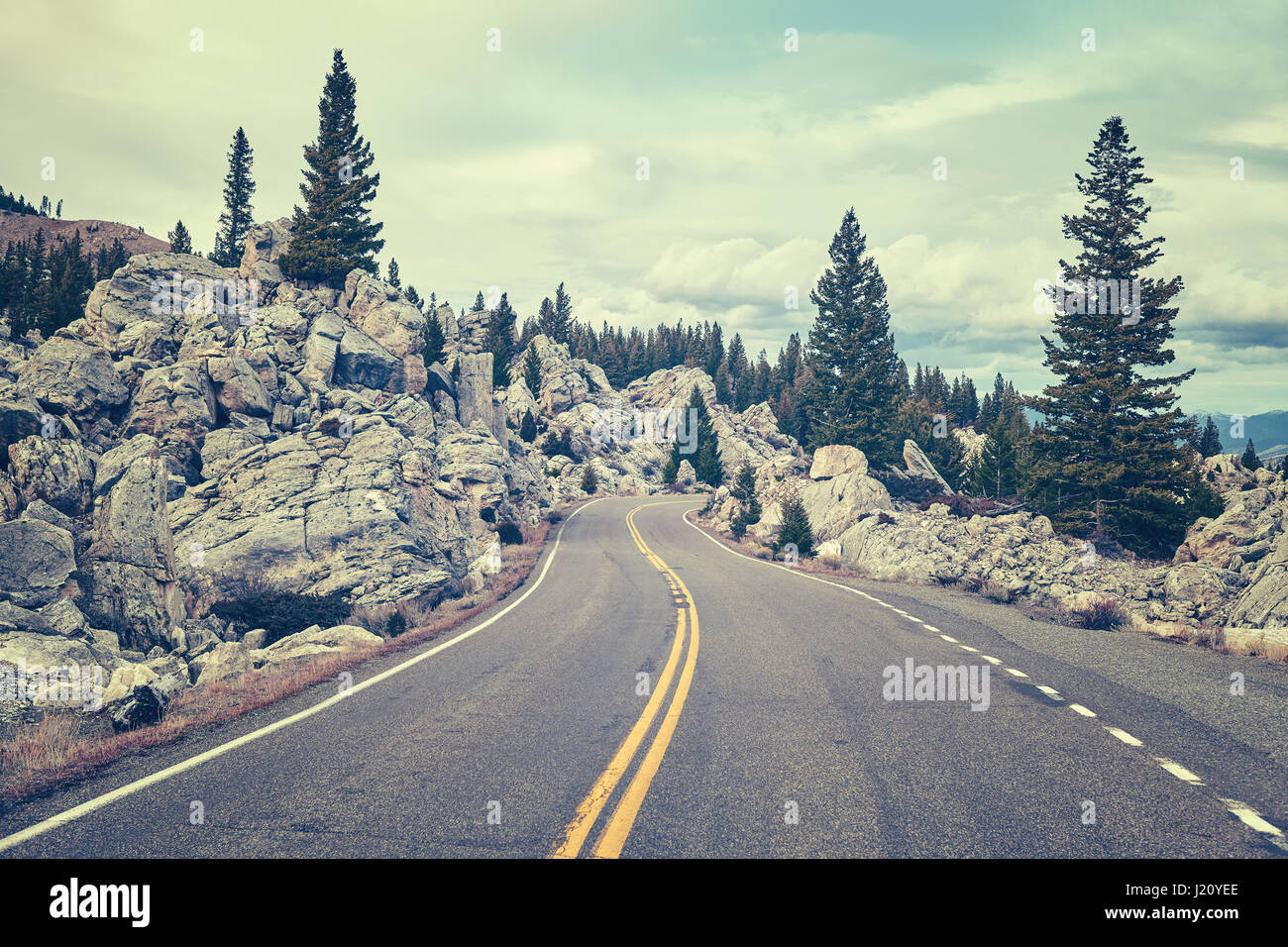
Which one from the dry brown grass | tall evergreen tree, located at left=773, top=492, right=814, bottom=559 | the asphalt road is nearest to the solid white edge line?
the asphalt road

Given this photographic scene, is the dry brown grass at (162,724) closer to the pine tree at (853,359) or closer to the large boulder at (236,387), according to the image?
the large boulder at (236,387)

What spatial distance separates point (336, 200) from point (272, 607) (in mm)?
35373

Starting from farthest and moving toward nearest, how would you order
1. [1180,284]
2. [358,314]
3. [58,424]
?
[358,314] → [1180,284] → [58,424]

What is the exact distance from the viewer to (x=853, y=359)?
160ft

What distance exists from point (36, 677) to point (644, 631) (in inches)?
387

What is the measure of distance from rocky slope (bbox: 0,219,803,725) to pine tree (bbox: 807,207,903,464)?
2302 centimetres

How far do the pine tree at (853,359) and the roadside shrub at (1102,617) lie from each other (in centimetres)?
3401

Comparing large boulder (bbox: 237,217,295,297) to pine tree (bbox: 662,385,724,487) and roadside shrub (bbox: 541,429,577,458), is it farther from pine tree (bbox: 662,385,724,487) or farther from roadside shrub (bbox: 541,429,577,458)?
pine tree (bbox: 662,385,724,487)

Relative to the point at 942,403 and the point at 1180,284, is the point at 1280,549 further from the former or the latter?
the point at 942,403

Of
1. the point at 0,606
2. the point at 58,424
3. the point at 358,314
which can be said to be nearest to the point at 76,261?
the point at 358,314

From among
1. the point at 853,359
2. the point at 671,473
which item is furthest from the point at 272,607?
the point at 671,473

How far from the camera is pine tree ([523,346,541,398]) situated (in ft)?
301
